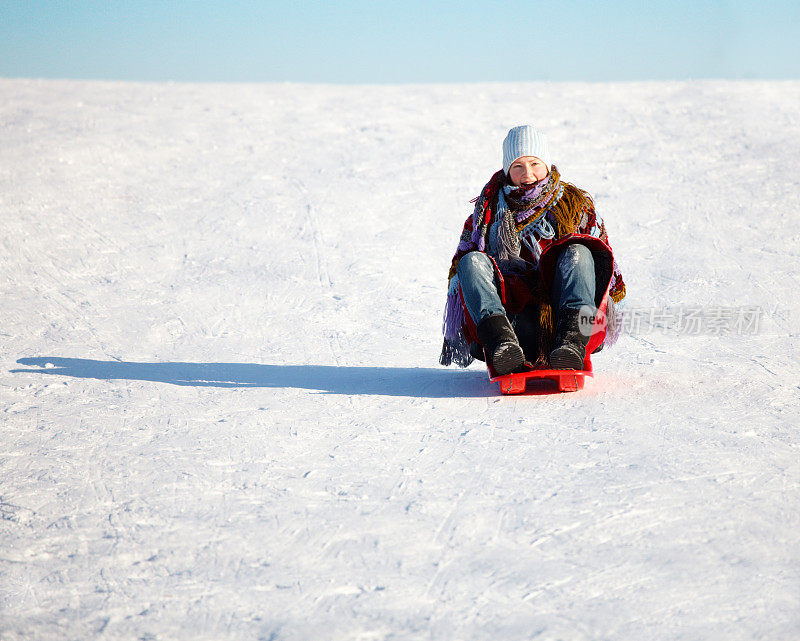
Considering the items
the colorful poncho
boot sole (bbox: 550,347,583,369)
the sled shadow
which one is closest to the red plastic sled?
boot sole (bbox: 550,347,583,369)

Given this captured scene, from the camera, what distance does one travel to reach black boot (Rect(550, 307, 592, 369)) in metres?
3.19

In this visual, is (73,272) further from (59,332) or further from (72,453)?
(72,453)

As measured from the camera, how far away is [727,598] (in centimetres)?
184

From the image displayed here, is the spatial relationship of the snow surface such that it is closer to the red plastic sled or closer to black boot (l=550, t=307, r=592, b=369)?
the red plastic sled

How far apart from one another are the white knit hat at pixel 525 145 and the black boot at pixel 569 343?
0.68m

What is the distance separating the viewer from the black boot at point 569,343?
3191mm

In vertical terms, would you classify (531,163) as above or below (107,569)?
above

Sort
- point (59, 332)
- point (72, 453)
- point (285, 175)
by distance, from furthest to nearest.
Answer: point (285, 175) → point (59, 332) → point (72, 453)

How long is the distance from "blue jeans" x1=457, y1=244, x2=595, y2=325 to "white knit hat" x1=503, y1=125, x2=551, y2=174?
43cm

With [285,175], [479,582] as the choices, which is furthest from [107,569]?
[285,175]

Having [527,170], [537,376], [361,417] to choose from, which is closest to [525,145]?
[527,170]

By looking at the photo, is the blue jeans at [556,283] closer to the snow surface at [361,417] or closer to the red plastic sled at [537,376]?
the red plastic sled at [537,376]

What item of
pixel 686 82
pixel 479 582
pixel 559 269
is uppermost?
pixel 686 82

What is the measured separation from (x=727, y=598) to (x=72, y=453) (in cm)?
225
